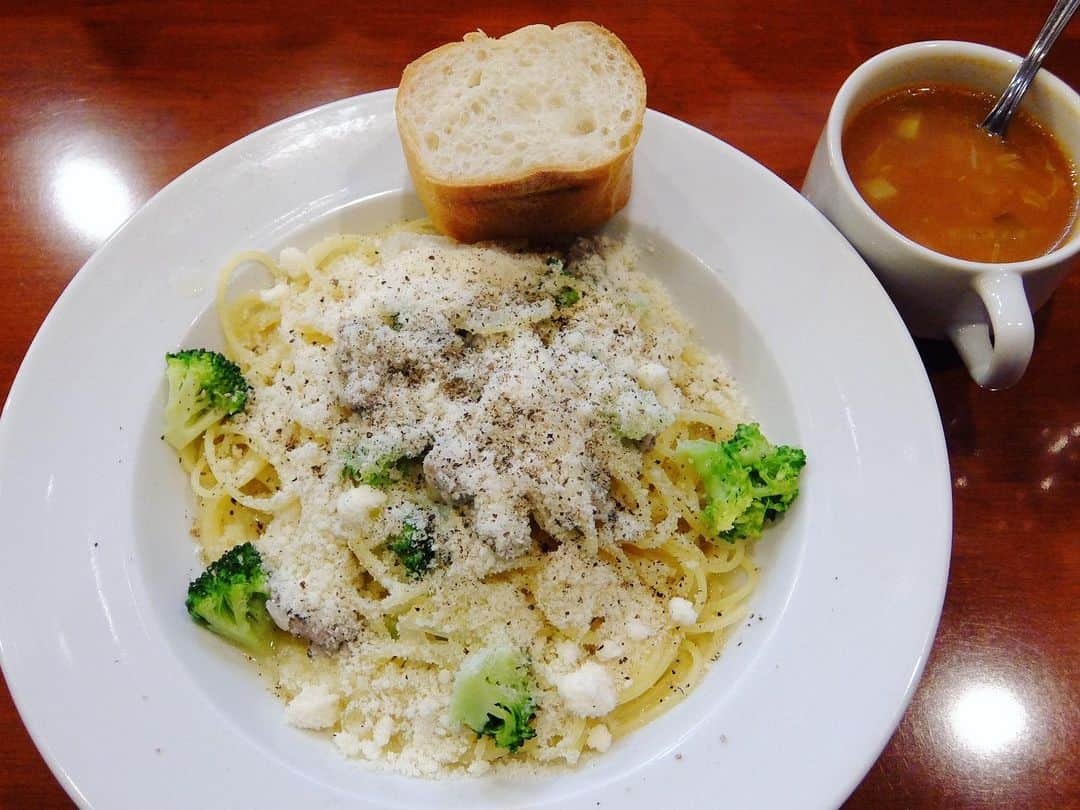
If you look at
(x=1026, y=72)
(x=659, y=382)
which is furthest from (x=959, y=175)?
(x=659, y=382)

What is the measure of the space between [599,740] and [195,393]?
1426mm

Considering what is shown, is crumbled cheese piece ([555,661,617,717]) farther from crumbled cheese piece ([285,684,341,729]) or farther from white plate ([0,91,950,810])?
crumbled cheese piece ([285,684,341,729])

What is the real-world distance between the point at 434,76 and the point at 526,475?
128 centimetres

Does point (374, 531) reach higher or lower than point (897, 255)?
lower

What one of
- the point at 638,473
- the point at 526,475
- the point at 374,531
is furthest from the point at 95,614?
the point at 638,473

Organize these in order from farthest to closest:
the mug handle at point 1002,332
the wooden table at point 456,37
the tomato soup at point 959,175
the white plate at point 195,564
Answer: the wooden table at point 456,37 < the tomato soup at point 959,175 < the mug handle at point 1002,332 < the white plate at point 195,564

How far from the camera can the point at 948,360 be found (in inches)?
105

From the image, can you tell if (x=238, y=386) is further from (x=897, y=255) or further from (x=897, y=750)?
(x=897, y=750)

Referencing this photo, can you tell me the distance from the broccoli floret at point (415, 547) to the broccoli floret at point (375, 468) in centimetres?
13

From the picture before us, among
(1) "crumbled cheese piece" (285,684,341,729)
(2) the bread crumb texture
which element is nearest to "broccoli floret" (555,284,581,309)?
(2) the bread crumb texture

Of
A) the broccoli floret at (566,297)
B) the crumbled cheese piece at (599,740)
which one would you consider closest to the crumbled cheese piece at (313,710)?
the crumbled cheese piece at (599,740)

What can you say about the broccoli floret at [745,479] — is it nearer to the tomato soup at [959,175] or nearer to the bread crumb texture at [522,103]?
the tomato soup at [959,175]

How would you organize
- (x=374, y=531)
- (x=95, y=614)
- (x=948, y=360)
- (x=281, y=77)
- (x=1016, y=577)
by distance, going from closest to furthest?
1. (x=95, y=614)
2. (x=374, y=531)
3. (x=1016, y=577)
4. (x=948, y=360)
5. (x=281, y=77)

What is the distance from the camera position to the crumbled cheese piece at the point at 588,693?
6.92 feet
